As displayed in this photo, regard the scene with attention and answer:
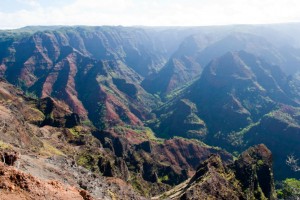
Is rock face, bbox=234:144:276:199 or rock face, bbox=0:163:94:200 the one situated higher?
rock face, bbox=0:163:94:200

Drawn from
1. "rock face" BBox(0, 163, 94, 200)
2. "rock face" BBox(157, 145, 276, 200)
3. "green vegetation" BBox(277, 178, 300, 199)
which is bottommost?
"green vegetation" BBox(277, 178, 300, 199)

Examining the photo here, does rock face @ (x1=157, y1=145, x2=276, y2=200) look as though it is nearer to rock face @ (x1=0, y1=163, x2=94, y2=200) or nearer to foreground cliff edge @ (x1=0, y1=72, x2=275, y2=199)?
foreground cliff edge @ (x1=0, y1=72, x2=275, y2=199)

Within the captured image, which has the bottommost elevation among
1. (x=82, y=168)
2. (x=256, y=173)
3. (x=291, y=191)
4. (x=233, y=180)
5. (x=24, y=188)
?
(x=291, y=191)

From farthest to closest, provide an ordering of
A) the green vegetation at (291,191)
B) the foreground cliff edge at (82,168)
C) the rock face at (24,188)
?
the green vegetation at (291,191) < the foreground cliff edge at (82,168) < the rock face at (24,188)

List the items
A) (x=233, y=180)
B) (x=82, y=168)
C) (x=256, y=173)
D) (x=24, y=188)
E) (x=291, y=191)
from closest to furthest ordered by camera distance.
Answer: (x=24, y=188)
(x=82, y=168)
(x=233, y=180)
(x=256, y=173)
(x=291, y=191)

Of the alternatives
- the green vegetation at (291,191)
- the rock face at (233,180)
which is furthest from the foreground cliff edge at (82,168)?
the green vegetation at (291,191)

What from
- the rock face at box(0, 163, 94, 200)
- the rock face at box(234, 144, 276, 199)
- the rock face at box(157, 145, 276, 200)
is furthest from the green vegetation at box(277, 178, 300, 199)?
the rock face at box(0, 163, 94, 200)

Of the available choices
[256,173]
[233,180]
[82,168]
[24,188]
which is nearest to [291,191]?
[256,173]

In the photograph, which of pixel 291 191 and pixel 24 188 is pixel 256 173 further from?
pixel 24 188

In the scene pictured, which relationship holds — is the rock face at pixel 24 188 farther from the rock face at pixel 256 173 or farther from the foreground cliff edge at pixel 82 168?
the rock face at pixel 256 173
